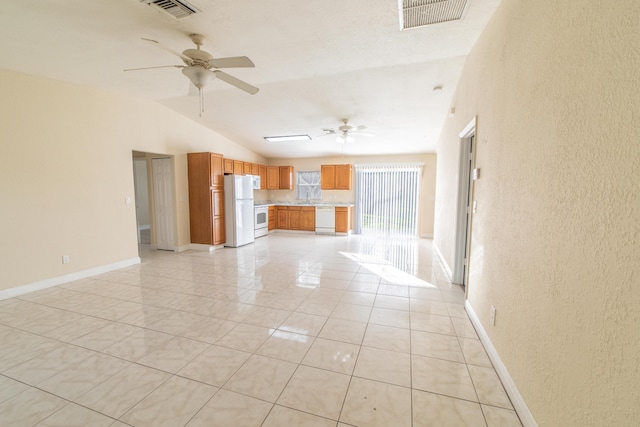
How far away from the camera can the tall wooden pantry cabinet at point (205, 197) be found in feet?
18.8

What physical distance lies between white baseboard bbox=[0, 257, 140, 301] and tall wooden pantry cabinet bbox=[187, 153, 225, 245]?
1402 millimetres

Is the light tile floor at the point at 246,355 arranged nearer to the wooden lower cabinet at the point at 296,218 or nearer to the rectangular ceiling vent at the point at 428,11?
the rectangular ceiling vent at the point at 428,11

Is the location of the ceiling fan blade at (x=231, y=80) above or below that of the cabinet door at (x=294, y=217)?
above

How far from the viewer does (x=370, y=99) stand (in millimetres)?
4422

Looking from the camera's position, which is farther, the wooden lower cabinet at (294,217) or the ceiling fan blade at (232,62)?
the wooden lower cabinet at (294,217)

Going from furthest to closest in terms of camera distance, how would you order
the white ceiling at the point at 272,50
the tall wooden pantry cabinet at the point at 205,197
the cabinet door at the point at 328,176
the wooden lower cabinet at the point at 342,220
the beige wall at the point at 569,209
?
the cabinet door at the point at 328,176
the wooden lower cabinet at the point at 342,220
the tall wooden pantry cabinet at the point at 205,197
the white ceiling at the point at 272,50
the beige wall at the point at 569,209

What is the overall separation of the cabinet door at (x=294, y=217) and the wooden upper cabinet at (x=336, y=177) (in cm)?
111

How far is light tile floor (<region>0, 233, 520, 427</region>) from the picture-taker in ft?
5.16

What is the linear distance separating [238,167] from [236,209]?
128 centimetres

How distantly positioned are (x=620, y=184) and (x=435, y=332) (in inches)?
77.6

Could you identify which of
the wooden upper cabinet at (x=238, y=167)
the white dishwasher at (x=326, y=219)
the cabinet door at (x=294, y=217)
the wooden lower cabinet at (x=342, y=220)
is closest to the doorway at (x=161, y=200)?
the wooden upper cabinet at (x=238, y=167)

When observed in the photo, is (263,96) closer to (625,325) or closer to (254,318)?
(254,318)

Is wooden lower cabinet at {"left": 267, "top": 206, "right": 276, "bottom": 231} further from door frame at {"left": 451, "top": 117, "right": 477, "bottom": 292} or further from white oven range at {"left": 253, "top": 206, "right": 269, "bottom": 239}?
door frame at {"left": 451, "top": 117, "right": 477, "bottom": 292}

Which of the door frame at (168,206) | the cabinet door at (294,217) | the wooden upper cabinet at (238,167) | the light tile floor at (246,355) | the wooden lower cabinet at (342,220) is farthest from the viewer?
the cabinet door at (294,217)
